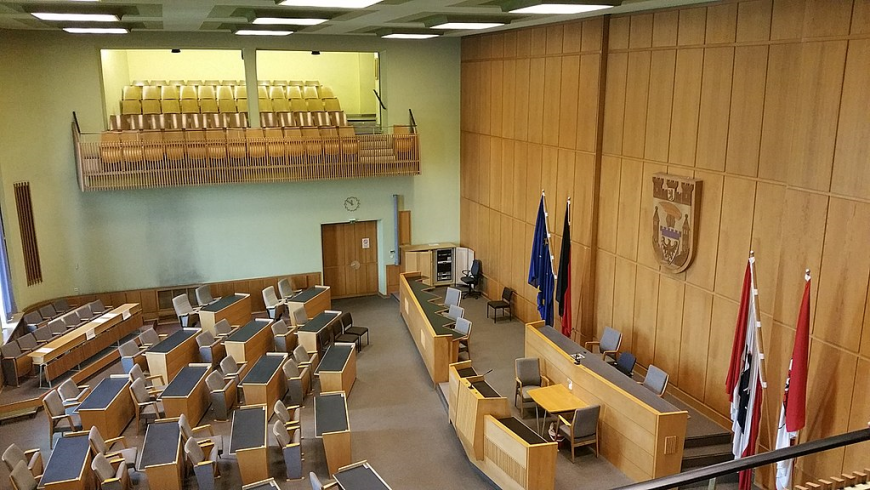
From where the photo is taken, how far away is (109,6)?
794 centimetres

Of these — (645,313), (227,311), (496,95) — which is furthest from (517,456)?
(496,95)

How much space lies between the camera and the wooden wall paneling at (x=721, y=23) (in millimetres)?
7844

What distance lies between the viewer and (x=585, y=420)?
809 cm

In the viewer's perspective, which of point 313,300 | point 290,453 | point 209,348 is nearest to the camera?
point 290,453

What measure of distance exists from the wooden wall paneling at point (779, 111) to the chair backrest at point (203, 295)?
1092 centimetres

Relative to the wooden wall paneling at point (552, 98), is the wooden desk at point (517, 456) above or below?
below

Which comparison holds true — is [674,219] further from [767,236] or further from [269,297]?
[269,297]

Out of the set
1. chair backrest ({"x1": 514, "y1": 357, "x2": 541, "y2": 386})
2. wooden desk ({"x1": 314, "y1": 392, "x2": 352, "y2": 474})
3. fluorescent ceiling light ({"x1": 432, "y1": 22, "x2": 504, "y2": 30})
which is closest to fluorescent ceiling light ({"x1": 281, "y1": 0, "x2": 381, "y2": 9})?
fluorescent ceiling light ({"x1": 432, "y1": 22, "x2": 504, "y2": 30})

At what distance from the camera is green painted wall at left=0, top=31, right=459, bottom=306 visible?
1221cm

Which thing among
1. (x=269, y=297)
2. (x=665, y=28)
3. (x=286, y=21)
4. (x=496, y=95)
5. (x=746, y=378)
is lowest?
(x=269, y=297)

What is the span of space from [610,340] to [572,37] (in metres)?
5.13

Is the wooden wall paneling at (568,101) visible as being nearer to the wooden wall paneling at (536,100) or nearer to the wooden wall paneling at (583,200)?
Answer: the wooden wall paneling at (583,200)

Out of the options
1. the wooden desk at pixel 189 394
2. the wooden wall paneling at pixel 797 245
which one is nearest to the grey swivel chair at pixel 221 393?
the wooden desk at pixel 189 394

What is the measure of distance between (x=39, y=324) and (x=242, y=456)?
21.0 ft
